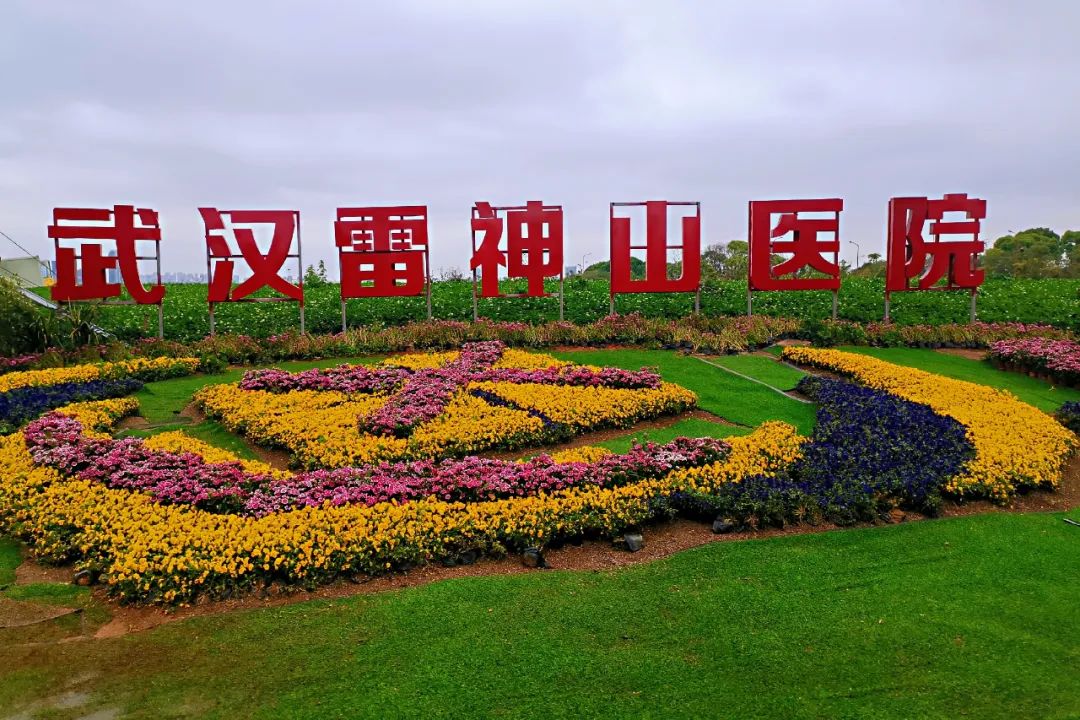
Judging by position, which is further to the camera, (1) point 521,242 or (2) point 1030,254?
(2) point 1030,254

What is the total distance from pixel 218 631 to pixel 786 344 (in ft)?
30.9

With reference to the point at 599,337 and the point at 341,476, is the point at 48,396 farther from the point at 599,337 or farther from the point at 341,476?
the point at 599,337

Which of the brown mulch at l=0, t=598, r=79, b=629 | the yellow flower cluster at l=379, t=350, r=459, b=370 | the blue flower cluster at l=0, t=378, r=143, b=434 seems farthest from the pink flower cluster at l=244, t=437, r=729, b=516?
the yellow flower cluster at l=379, t=350, r=459, b=370

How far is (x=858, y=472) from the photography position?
5629mm

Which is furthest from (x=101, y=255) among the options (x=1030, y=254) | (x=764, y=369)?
(x=1030, y=254)

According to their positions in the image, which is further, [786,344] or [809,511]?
[786,344]

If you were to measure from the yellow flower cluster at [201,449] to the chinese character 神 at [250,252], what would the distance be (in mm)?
5030

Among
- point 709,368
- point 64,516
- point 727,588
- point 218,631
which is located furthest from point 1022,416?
point 64,516

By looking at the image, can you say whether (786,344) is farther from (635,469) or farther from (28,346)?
(28,346)

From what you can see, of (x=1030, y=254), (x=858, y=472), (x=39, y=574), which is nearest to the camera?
(x=39, y=574)

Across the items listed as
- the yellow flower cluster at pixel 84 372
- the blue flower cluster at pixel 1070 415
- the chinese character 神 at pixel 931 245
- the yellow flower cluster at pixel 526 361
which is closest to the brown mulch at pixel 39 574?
the yellow flower cluster at pixel 84 372

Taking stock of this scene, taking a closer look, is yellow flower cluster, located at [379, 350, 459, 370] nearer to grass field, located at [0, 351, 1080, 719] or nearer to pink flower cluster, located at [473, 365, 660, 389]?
pink flower cluster, located at [473, 365, 660, 389]

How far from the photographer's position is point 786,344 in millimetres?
11320

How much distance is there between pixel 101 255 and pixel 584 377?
25.0 ft
